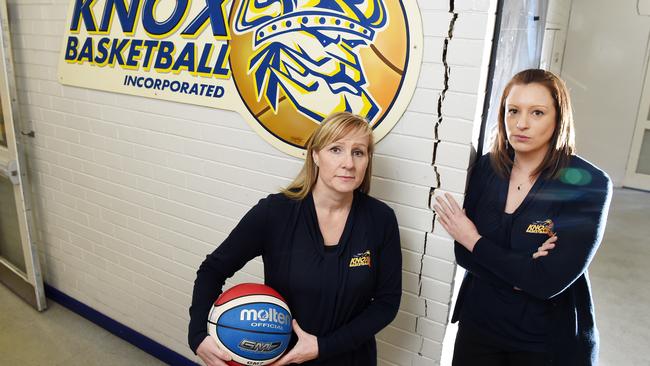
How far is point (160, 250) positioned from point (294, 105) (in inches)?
51.8

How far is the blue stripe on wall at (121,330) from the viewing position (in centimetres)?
275

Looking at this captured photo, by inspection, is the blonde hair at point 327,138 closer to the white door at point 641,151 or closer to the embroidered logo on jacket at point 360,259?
the embroidered logo on jacket at point 360,259

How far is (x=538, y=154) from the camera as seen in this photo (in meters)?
1.54

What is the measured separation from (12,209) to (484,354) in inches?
132

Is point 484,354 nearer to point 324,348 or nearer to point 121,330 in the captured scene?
point 324,348

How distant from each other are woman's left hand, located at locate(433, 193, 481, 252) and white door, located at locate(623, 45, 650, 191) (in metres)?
5.51

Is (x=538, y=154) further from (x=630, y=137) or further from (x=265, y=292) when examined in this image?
(x=630, y=137)

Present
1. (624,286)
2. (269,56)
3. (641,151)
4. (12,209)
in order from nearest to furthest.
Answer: (269,56), (12,209), (624,286), (641,151)

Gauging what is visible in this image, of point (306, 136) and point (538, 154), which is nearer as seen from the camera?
point (538, 154)

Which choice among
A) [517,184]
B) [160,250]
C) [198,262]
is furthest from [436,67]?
[160,250]

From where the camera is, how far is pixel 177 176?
2.43m

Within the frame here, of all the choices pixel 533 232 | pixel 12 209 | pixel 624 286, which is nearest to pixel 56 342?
pixel 12 209

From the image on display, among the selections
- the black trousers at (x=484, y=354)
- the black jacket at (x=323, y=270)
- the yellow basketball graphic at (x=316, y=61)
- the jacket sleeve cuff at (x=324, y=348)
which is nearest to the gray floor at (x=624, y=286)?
the black trousers at (x=484, y=354)

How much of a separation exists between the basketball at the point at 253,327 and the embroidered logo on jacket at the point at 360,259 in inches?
10.3
